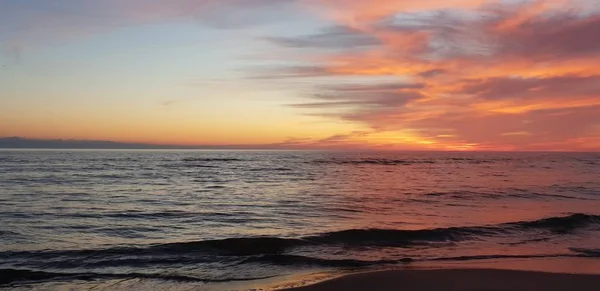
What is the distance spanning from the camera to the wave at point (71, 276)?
1030cm

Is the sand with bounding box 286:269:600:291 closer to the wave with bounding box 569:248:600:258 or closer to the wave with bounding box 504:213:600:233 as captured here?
the wave with bounding box 569:248:600:258

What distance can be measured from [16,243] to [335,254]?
939 cm

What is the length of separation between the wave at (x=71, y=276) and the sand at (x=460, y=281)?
2259 mm

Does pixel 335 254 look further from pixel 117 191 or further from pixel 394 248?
pixel 117 191

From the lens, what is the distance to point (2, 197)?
2436cm

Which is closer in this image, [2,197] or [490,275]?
[490,275]

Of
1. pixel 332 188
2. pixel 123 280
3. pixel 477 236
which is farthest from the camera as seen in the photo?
pixel 332 188

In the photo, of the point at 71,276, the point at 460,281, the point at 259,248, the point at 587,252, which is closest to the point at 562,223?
the point at 587,252

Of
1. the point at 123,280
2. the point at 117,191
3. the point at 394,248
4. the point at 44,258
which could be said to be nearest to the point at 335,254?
the point at 394,248

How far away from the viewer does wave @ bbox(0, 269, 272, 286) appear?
1030 centimetres

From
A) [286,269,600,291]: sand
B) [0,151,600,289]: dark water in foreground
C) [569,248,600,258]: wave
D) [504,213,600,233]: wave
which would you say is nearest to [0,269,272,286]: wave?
[0,151,600,289]: dark water in foreground

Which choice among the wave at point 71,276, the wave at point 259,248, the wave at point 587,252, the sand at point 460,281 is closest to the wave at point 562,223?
the wave at point 259,248

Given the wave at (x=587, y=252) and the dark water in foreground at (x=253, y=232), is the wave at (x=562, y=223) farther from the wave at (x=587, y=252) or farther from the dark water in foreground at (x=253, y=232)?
the wave at (x=587, y=252)

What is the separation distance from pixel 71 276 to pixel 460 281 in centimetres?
837
